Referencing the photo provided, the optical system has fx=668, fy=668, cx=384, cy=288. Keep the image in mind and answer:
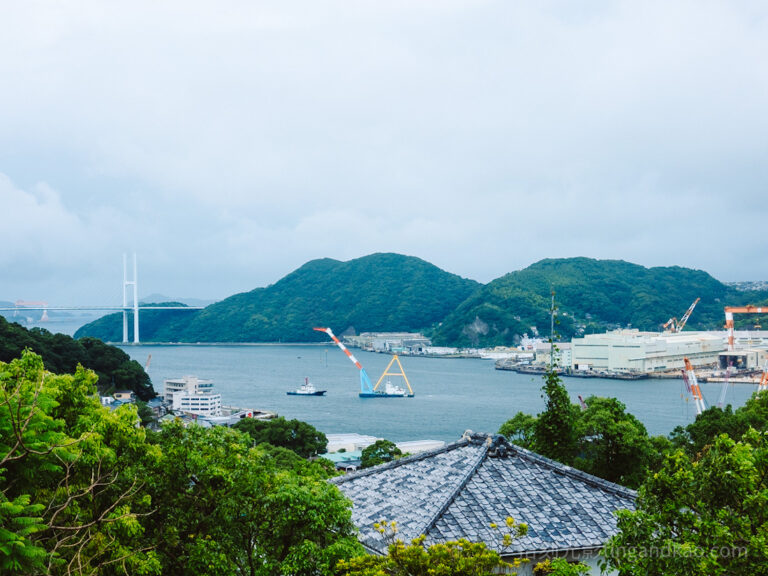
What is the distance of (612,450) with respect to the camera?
7727 mm

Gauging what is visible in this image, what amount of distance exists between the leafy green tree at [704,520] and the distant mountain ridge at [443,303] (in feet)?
173

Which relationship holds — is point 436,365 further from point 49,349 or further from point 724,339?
point 49,349

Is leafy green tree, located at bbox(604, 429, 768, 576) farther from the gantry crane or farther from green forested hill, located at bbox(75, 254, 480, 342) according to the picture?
green forested hill, located at bbox(75, 254, 480, 342)

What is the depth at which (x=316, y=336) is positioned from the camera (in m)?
66.6

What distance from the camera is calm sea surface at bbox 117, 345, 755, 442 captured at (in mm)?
23500

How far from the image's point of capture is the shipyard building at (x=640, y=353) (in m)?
38.3

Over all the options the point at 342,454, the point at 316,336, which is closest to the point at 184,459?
the point at 342,454

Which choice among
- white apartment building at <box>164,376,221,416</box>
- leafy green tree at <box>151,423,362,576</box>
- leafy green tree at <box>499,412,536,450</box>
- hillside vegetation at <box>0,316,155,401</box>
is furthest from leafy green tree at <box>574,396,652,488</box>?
white apartment building at <box>164,376,221,416</box>

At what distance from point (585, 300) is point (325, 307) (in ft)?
87.2

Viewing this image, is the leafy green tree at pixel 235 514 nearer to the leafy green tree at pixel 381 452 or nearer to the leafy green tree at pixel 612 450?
the leafy green tree at pixel 612 450

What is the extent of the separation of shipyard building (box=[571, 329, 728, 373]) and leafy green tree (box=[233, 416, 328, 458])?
2750cm

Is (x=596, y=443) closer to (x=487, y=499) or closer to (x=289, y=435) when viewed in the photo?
(x=487, y=499)

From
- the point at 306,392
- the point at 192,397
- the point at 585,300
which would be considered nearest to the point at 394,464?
the point at 192,397

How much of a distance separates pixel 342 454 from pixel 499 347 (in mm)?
37679
